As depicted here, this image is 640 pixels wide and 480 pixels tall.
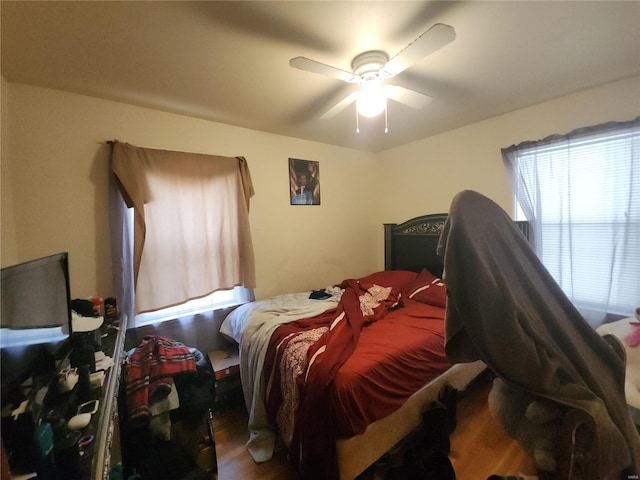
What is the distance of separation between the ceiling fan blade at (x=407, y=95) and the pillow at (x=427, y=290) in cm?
157

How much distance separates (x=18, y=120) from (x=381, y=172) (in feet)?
11.6

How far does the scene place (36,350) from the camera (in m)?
0.85

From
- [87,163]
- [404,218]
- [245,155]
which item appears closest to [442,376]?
[404,218]

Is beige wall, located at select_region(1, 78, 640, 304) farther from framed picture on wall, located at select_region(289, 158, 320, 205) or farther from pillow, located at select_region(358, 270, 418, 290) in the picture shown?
pillow, located at select_region(358, 270, 418, 290)

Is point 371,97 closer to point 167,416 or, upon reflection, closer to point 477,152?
point 477,152


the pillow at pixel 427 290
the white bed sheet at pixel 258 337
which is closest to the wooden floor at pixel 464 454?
the white bed sheet at pixel 258 337

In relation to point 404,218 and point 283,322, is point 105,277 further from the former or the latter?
point 404,218

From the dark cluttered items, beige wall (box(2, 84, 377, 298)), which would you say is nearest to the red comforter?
the dark cluttered items

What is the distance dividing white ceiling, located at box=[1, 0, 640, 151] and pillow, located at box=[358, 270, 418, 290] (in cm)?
175

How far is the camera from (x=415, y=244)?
10.3ft

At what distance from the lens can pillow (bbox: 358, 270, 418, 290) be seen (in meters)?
2.78

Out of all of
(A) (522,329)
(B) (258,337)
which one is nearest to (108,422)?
(B) (258,337)

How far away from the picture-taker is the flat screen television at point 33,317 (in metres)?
0.73

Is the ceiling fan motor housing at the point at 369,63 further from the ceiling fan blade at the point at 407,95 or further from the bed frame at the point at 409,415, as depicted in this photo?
the bed frame at the point at 409,415
